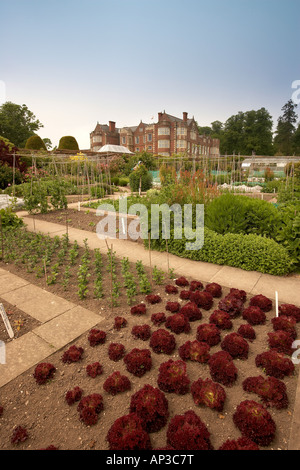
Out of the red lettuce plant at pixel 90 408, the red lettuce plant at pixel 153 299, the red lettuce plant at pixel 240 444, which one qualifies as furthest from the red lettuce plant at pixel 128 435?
the red lettuce plant at pixel 153 299

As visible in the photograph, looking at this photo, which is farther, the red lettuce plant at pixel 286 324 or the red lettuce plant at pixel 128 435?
the red lettuce plant at pixel 286 324

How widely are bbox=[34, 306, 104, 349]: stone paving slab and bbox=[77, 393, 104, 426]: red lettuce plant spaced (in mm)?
804

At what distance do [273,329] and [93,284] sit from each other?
2.40 metres

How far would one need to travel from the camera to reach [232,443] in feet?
5.14

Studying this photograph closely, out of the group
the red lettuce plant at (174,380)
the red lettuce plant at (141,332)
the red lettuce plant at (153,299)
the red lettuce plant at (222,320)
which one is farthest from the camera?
the red lettuce plant at (153,299)

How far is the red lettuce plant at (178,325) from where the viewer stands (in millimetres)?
2711

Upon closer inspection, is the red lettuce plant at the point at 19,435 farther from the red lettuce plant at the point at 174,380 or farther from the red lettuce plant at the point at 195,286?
the red lettuce plant at the point at 195,286

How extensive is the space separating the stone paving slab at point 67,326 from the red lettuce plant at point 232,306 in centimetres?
140

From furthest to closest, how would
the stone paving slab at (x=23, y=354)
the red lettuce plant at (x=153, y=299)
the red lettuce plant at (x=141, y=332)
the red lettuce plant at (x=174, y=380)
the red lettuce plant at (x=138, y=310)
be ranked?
the red lettuce plant at (x=153, y=299) < the red lettuce plant at (x=138, y=310) < the red lettuce plant at (x=141, y=332) < the stone paving slab at (x=23, y=354) < the red lettuce plant at (x=174, y=380)

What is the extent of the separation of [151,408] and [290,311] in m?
1.95

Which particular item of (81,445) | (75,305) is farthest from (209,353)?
(75,305)

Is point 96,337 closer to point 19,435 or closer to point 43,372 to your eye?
point 43,372

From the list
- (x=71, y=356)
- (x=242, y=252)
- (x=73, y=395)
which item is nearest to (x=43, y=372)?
(x=71, y=356)

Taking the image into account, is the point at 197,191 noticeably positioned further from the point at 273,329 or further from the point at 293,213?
the point at 273,329
